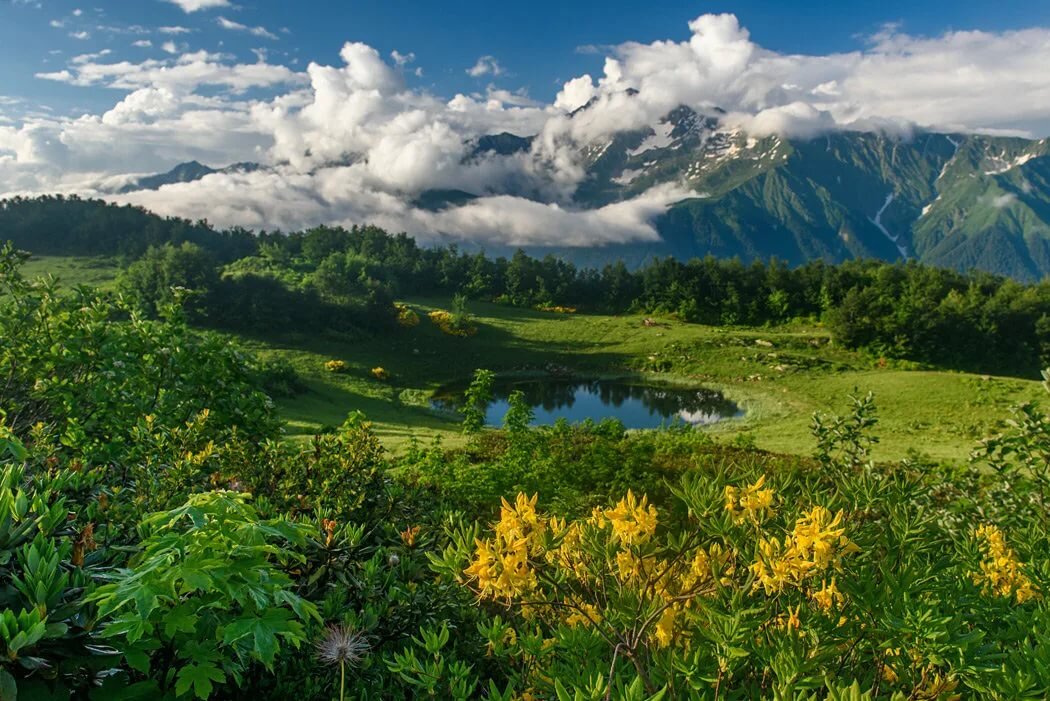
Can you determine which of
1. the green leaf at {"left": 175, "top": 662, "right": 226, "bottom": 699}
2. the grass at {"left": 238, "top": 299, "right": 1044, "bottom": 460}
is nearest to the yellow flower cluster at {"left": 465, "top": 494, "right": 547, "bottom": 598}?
the green leaf at {"left": 175, "top": 662, "right": 226, "bottom": 699}

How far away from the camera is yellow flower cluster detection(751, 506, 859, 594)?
2.55 meters

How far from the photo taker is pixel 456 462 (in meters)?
15.5

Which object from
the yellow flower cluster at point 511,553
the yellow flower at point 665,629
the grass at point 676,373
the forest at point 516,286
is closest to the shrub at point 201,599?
the yellow flower cluster at point 511,553

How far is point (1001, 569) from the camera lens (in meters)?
4.61

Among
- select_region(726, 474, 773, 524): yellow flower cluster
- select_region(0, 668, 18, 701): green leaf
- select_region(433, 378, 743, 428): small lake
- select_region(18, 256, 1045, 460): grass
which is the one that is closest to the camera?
select_region(0, 668, 18, 701): green leaf

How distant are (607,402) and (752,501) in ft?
129

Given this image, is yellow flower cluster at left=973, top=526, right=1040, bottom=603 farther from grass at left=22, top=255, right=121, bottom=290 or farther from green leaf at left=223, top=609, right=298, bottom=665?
grass at left=22, top=255, right=121, bottom=290

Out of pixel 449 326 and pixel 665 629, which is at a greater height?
pixel 665 629

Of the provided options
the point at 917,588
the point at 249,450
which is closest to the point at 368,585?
the point at 917,588

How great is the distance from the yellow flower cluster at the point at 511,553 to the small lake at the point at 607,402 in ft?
101

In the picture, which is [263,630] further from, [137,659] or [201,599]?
[137,659]

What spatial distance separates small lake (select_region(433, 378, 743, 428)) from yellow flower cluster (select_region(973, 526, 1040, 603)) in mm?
29102

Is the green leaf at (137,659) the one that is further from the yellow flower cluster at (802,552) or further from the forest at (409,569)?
the yellow flower cluster at (802,552)

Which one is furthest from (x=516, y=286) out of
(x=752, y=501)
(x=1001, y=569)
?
(x=752, y=501)
